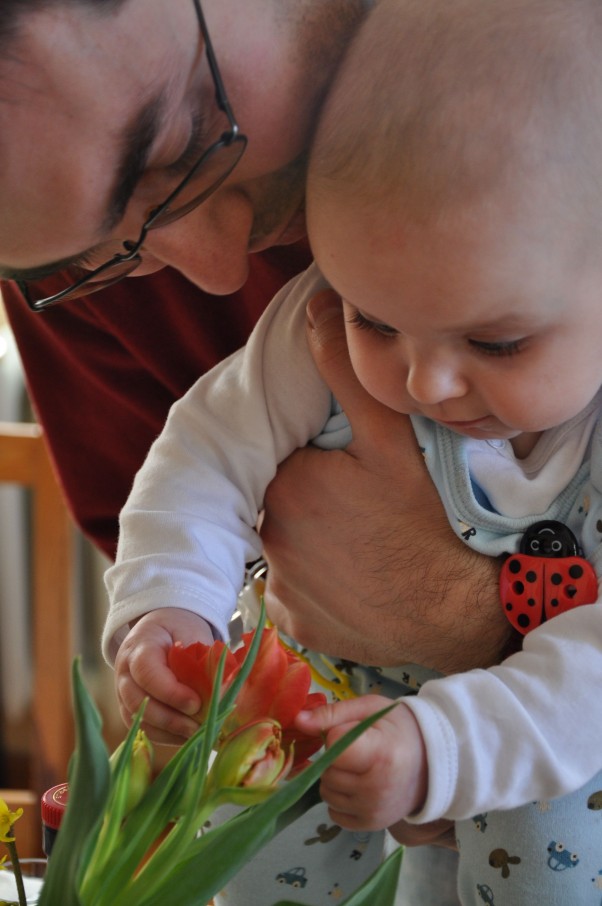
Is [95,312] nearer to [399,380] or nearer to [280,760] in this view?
[399,380]

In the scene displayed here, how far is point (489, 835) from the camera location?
835 millimetres

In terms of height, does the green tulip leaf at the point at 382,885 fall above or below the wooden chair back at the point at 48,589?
above

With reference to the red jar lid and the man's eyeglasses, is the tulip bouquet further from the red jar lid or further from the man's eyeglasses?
the man's eyeglasses

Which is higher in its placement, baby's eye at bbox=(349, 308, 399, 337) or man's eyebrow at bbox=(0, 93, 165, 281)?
man's eyebrow at bbox=(0, 93, 165, 281)

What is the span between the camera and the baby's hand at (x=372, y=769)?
62cm

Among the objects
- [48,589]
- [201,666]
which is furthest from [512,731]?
[48,589]

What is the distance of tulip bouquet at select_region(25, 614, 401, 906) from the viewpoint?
49 cm

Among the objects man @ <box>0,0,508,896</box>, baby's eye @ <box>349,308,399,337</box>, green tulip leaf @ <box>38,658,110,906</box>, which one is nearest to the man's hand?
man @ <box>0,0,508,896</box>

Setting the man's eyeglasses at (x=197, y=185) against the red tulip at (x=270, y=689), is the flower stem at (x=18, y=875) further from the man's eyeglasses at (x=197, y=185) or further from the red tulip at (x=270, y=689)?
the man's eyeglasses at (x=197, y=185)

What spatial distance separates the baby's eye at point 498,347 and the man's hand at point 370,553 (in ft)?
0.64

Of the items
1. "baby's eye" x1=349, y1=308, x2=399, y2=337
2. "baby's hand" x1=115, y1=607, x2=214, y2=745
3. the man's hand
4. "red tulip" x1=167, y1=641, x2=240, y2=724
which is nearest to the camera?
"red tulip" x1=167, y1=641, x2=240, y2=724

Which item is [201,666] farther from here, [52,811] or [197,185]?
[197,185]

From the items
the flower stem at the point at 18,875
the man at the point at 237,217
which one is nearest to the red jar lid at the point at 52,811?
the flower stem at the point at 18,875

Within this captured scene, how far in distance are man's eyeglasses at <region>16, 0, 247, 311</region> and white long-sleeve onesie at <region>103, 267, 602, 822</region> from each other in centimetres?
15
